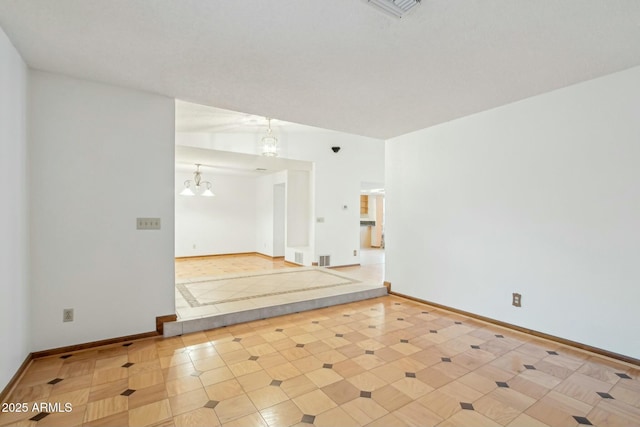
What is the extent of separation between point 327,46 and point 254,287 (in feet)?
11.7

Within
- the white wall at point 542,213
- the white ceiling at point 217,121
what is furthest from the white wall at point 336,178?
the white wall at point 542,213

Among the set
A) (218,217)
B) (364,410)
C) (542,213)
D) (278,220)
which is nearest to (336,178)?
(278,220)

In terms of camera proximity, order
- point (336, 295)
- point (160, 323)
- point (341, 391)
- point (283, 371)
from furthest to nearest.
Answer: point (336, 295) < point (160, 323) < point (283, 371) < point (341, 391)

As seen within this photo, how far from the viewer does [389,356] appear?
2.60 meters

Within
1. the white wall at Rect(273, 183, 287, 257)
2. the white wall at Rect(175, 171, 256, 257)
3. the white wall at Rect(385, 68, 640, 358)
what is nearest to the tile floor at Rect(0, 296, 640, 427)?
the white wall at Rect(385, 68, 640, 358)

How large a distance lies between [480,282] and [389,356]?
165cm

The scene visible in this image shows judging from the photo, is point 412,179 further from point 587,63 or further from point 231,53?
point 231,53

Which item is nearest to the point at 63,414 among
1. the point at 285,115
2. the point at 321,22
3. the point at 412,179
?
the point at 321,22

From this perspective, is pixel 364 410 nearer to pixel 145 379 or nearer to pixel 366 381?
pixel 366 381

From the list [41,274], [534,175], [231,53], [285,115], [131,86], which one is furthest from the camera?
[285,115]

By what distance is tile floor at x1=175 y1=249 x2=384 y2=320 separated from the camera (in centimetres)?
365

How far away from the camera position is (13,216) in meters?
2.15

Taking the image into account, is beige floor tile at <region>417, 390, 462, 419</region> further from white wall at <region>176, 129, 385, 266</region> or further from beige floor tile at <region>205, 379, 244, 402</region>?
white wall at <region>176, 129, 385, 266</region>

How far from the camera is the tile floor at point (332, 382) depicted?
1.80 m
